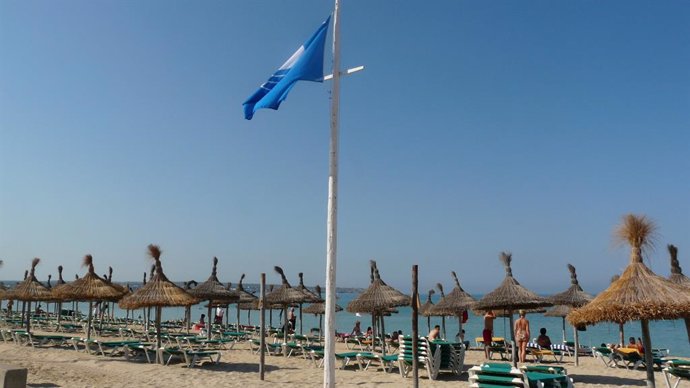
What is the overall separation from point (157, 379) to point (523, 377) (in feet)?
23.1

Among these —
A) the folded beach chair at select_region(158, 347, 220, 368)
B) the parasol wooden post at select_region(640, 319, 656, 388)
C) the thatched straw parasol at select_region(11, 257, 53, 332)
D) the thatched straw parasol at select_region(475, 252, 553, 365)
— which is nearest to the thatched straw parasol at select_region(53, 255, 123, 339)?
the thatched straw parasol at select_region(11, 257, 53, 332)

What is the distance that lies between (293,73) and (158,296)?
948 centimetres

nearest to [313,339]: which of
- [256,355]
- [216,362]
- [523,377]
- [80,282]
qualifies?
[256,355]

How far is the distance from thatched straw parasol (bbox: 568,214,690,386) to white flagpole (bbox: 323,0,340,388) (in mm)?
3796

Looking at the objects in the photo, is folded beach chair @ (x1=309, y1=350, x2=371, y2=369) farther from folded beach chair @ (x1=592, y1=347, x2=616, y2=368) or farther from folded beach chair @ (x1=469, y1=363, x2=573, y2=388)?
folded beach chair @ (x1=592, y1=347, x2=616, y2=368)

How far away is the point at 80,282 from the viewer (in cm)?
1689

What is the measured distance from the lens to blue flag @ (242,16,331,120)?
605 centimetres

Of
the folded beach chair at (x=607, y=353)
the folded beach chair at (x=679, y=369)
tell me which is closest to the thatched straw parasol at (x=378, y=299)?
the folded beach chair at (x=607, y=353)

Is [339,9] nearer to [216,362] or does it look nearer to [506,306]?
[506,306]

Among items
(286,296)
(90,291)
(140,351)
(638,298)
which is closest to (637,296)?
(638,298)

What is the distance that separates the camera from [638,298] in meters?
6.87

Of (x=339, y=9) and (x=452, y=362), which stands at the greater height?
(x=339, y=9)

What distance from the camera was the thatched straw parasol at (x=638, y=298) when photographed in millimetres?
6672

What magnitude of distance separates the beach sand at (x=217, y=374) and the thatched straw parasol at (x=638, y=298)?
3.99 metres
